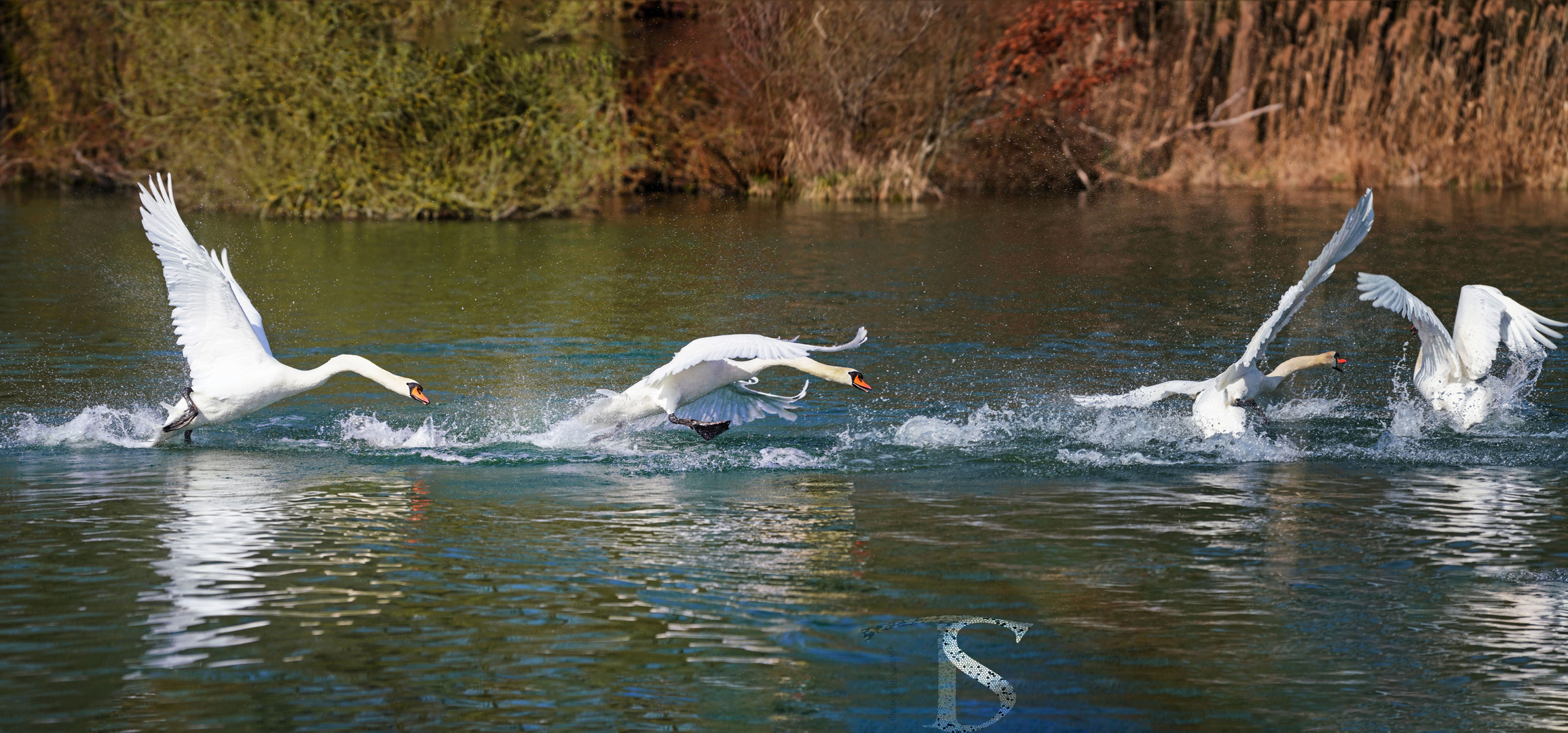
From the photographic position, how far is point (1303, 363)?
10.9 m

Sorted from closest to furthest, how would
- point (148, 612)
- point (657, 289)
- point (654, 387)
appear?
point (148, 612) → point (654, 387) → point (657, 289)

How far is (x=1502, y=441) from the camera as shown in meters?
10.3

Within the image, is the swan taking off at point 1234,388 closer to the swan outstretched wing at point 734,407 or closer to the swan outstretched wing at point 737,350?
the swan outstretched wing at point 734,407

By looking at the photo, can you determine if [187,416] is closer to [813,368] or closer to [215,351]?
[215,351]

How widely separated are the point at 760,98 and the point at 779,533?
25.1 m

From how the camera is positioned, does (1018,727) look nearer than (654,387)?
Yes

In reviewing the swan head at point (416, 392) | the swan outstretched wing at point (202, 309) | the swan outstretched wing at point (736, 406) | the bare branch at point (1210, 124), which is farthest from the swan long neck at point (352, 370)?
the bare branch at point (1210, 124)

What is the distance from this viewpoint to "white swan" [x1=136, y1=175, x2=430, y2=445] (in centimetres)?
996

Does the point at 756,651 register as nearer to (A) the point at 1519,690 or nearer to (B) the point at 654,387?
(A) the point at 1519,690

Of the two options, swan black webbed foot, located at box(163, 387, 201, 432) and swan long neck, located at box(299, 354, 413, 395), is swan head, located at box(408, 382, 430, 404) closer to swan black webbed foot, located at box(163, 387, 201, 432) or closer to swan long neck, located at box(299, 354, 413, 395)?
swan long neck, located at box(299, 354, 413, 395)

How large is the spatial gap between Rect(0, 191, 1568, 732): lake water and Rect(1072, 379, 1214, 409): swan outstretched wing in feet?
0.65

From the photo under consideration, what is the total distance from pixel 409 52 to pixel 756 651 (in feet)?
73.6

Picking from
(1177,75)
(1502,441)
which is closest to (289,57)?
(1177,75)

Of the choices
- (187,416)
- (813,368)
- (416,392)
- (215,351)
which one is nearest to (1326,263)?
(813,368)
